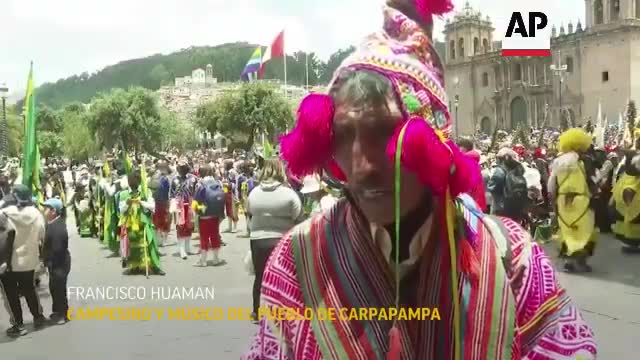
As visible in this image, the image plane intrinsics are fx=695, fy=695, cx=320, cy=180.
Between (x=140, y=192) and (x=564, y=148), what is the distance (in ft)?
19.8

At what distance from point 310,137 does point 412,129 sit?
10.7 inches

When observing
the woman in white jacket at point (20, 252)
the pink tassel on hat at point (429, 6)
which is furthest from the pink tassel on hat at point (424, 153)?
the woman in white jacket at point (20, 252)

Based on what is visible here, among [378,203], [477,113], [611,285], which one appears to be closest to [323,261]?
[378,203]

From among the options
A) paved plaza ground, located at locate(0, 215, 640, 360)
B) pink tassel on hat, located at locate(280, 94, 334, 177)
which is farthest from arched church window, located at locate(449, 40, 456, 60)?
pink tassel on hat, located at locate(280, 94, 334, 177)

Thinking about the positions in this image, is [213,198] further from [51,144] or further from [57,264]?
[51,144]

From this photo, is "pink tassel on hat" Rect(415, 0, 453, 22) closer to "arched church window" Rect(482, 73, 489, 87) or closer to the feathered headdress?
the feathered headdress

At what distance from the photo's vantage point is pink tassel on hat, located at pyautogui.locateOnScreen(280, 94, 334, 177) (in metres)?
1.56

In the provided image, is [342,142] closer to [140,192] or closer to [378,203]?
[378,203]

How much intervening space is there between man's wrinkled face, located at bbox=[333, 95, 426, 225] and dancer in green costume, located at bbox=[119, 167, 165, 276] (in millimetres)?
9191

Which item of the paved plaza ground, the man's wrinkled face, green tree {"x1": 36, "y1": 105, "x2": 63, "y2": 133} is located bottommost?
the paved plaza ground

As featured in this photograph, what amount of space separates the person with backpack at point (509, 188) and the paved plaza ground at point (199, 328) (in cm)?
134

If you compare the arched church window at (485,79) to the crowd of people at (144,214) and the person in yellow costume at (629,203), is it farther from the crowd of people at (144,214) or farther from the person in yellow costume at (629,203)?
the person in yellow costume at (629,203)

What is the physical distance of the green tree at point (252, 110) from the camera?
47906 millimetres

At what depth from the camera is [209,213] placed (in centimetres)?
1107
